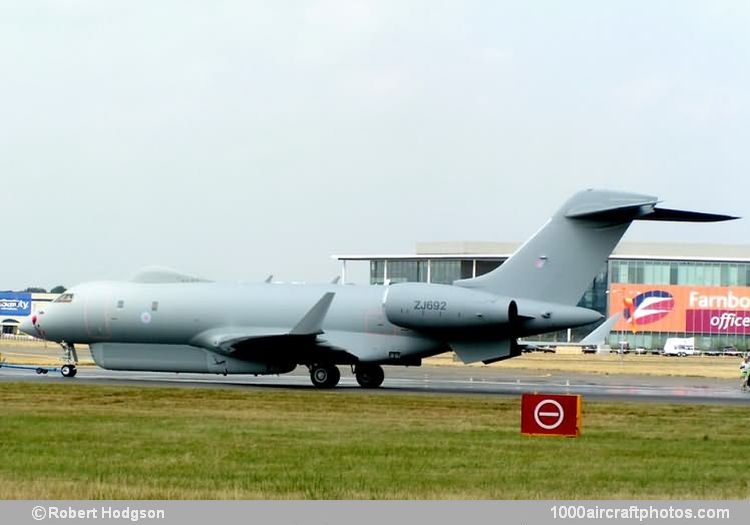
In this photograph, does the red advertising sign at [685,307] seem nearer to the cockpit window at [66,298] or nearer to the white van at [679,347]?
the white van at [679,347]

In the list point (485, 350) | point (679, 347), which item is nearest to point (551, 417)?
point (485, 350)

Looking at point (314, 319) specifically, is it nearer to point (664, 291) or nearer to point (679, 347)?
point (679, 347)

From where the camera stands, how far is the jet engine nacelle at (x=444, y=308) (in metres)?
39.1

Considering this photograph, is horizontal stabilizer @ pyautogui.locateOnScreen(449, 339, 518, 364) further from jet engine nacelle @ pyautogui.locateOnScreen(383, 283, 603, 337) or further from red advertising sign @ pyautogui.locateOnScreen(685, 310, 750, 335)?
red advertising sign @ pyautogui.locateOnScreen(685, 310, 750, 335)

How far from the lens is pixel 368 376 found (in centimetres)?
4350

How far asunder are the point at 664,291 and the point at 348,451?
356 feet

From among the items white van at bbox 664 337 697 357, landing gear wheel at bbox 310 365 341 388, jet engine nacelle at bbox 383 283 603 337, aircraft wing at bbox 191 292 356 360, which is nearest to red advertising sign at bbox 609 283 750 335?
white van at bbox 664 337 697 357

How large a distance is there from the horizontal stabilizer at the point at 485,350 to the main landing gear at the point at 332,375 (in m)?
3.93

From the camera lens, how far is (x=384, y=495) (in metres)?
15.8

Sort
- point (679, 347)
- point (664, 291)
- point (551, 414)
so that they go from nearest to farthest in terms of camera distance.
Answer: point (551, 414), point (679, 347), point (664, 291)

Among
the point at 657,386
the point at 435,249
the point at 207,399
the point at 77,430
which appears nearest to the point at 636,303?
the point at 435,249

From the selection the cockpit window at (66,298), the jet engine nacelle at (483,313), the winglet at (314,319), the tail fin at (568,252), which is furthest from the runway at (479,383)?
the tail fin at (568,252)
